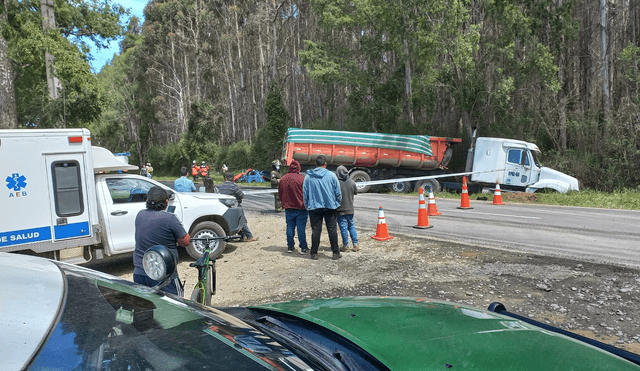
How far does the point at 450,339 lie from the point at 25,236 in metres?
7.37

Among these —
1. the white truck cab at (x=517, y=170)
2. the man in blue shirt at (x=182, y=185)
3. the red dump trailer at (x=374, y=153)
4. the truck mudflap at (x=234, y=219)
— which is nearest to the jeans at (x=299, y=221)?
the truck mudflap at (x=234, y=219)

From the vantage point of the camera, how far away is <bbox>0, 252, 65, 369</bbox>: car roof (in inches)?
50.4

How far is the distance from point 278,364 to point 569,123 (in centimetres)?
2680

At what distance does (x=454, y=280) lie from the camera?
703 centimetres

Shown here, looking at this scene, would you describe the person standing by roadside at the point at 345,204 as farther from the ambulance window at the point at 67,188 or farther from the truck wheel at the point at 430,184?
the truck wheel at the point at 430,184

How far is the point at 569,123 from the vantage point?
80.8 ft

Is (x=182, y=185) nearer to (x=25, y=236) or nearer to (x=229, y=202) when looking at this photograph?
(x=229, y=202)

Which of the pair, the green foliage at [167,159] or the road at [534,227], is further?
the green foliage at [167,159]

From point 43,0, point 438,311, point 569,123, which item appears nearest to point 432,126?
point 569,123

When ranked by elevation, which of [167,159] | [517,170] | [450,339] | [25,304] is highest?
[167,159]

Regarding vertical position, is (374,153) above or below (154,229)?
above

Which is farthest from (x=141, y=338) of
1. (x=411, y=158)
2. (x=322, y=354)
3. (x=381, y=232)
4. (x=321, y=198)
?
(x=411, y=158)

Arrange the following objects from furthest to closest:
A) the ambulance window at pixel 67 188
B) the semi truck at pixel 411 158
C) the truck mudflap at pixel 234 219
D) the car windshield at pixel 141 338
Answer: the semi truck at pixel 411 158 → the truck mudflap at pixel 234 219 → the ambulance window at pixel 67 188 → the car windshield at pixel 141 338

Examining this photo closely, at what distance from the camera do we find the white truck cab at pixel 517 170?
19875mm
